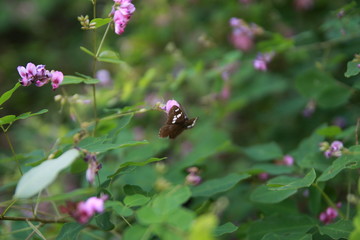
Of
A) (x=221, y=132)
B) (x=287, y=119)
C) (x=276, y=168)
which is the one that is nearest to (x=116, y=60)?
(x=276, y=168)

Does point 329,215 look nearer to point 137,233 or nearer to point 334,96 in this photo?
point 334,96

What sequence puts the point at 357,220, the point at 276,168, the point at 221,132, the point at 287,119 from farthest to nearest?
the point at 287,119 < the point at 221,132 < the point at 276,168 < the point at 357,220

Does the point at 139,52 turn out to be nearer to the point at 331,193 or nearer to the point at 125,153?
the point at 125,153

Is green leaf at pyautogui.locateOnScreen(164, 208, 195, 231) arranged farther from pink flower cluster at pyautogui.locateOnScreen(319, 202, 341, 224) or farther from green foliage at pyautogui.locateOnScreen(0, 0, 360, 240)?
pink flower cluster at pyautogui.locateOnScreen(319, 202, 341, 224)

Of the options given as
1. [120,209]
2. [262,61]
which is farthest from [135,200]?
[262,61]

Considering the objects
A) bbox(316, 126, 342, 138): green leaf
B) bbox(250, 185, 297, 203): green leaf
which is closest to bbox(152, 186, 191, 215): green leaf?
bbox(250, 185, 297, 203): green leaf

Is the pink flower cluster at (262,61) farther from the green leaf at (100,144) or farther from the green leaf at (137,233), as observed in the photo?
the green leaf at (137,233)
